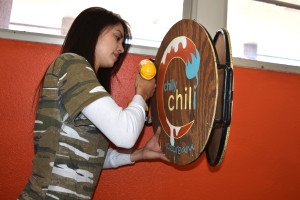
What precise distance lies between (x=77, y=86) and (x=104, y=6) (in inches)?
34.4

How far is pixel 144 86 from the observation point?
35.8 inches

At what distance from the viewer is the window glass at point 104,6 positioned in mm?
1310

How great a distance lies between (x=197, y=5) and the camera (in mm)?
1366

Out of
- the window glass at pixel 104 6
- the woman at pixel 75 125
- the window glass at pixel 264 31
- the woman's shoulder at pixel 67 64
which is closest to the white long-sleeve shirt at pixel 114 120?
the woman at pixel 75 125

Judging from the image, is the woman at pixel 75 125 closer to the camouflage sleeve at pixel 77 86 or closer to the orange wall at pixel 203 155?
the camouflage sleeve at pixel 77 86

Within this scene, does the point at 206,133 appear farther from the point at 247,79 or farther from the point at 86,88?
the point at 247,79

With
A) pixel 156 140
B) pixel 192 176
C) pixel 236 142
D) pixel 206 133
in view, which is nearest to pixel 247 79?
pixel 236 142

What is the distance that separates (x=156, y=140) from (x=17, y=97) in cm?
69

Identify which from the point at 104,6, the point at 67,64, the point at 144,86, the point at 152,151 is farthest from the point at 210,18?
the point at 67,64

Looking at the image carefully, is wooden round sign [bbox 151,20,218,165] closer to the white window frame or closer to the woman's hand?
the woman's hand

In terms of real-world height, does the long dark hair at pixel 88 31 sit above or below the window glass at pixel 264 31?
below

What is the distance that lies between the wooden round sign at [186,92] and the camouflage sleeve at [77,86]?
249 mm

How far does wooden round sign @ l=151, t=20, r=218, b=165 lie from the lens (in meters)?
0.65

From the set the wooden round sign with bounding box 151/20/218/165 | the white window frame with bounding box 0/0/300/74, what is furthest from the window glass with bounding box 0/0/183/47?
the wooden round sign with bounding box 151/20/218/165
